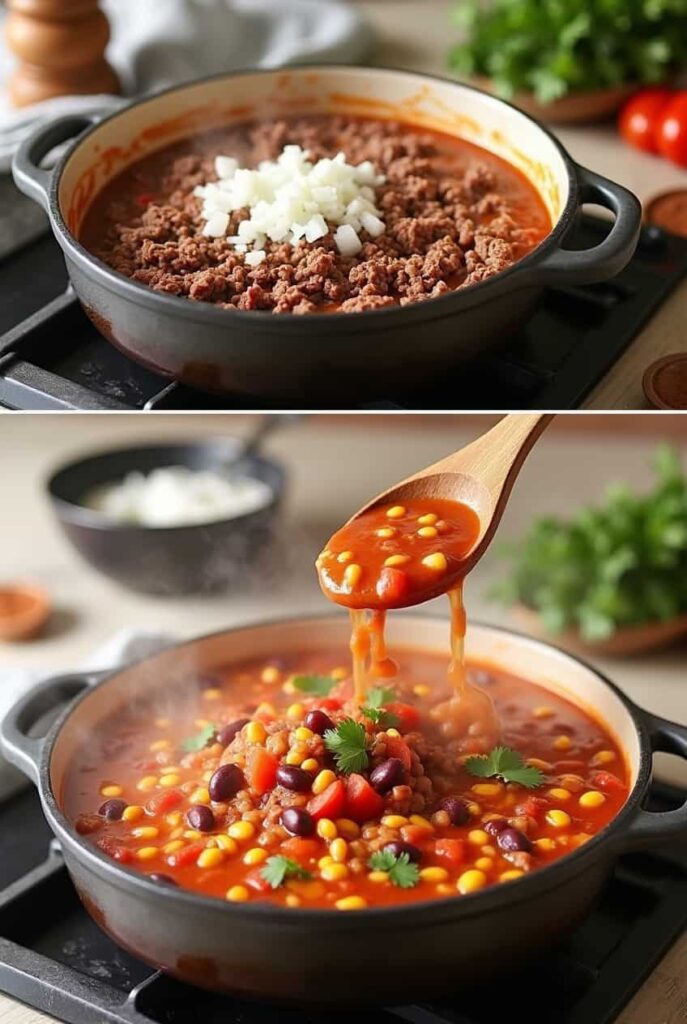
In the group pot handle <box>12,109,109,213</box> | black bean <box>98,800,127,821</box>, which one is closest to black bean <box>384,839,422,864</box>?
black bean <box>98,800,127,821</box>

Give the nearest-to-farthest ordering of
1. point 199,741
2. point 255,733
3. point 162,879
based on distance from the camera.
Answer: point 162,879 → point 255,733 → point 199,741

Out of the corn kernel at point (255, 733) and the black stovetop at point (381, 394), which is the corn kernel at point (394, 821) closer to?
the corn kernel at point (255, 733)

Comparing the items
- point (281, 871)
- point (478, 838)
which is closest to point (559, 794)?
point (478, 838)

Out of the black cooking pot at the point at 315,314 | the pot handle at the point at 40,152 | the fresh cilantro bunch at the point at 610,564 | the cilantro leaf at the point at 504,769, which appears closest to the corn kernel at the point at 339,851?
the cilantro leaf at the point at 504,769

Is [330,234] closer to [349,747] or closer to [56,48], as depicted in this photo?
[349,747]

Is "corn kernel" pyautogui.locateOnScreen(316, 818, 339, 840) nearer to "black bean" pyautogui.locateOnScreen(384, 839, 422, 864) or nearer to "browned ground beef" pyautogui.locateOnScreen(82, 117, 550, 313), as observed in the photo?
"black bean" pyautogui.locateOnScreen(384, 839, 422, 864)
